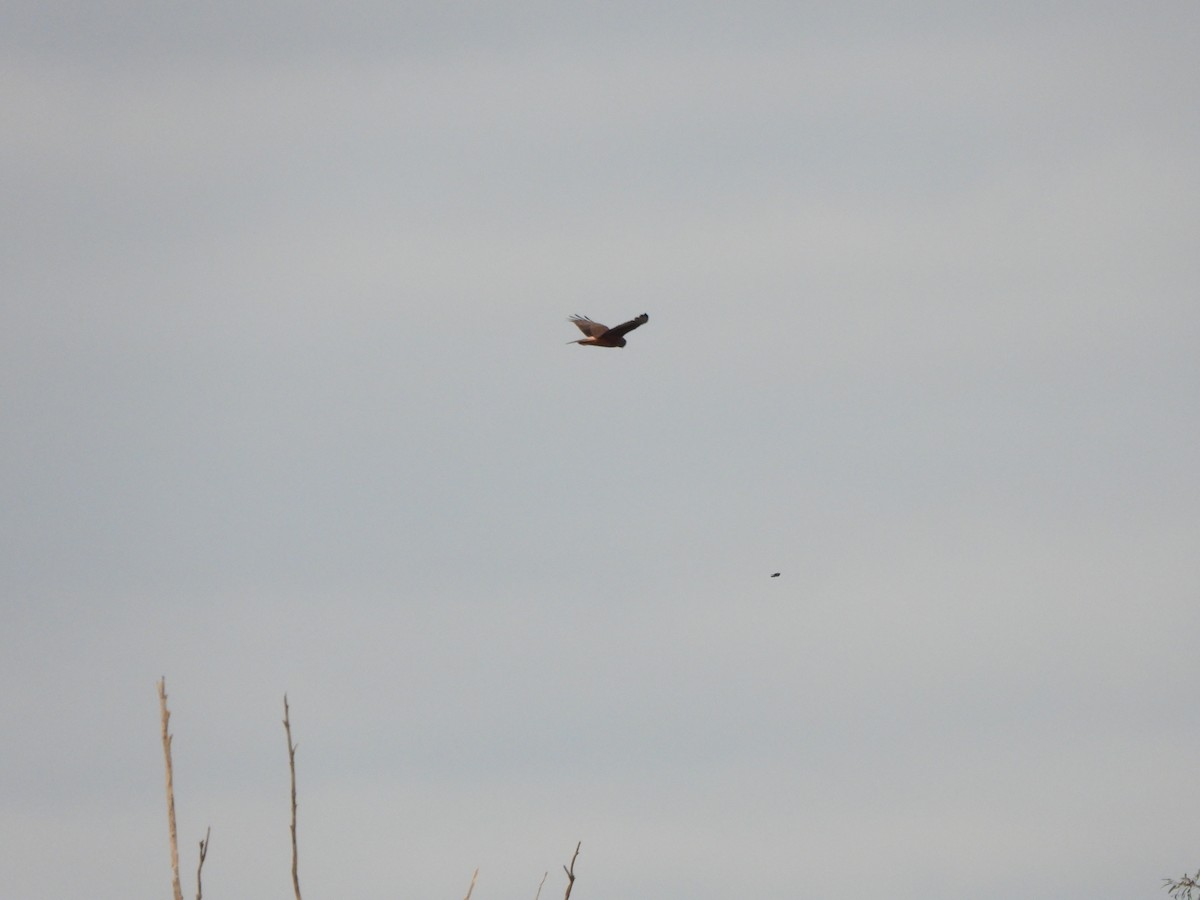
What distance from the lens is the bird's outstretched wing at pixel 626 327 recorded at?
2872 cm

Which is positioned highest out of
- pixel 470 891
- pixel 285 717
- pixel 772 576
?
pixel 772 576

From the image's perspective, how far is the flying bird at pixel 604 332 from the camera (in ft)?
95.2

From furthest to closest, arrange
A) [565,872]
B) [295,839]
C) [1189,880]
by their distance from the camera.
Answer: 1. [1189,880]
2. [565,872]
3. [295,839]

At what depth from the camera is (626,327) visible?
96.1 feet

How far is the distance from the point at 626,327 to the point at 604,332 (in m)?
1.14

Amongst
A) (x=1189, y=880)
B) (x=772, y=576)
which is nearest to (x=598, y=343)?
(x=772, y=576)

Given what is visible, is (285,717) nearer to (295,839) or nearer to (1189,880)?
(295,839)

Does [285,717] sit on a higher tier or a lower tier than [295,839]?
higher

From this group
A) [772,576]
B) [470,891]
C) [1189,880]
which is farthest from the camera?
[1189,880]

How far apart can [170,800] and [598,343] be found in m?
14.9

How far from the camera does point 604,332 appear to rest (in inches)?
1196

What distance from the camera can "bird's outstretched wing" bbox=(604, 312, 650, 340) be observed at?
28719 millimetres

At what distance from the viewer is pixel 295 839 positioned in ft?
54.1

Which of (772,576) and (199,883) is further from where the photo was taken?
(772,576)
